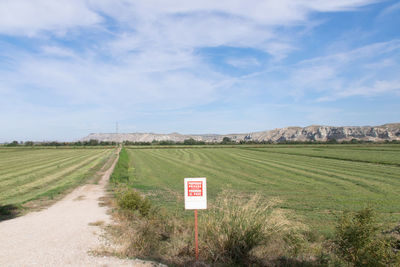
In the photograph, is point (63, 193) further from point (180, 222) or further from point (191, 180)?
point (191, 180)

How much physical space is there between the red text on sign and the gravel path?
6.37 feet

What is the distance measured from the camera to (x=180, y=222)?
32.6ft

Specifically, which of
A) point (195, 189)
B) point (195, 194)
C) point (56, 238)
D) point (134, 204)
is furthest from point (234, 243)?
point (134, 204)

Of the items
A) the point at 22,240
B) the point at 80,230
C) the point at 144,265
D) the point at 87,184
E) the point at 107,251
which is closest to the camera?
the point at 144,265

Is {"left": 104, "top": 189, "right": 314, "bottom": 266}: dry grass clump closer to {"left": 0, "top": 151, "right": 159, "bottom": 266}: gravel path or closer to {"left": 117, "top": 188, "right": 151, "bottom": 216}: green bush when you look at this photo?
{"left": 0, "top": 151, "right": 159, "bottom": 266}: gravel path

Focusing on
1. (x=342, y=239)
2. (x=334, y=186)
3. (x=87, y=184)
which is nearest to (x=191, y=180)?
(x=342, y=239)

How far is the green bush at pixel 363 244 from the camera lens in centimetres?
568

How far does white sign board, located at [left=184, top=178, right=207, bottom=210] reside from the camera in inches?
284

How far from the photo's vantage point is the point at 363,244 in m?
6.11

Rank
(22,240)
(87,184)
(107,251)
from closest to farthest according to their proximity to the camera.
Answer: (107,251) → (22,240) → (87,184)

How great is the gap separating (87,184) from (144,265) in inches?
726

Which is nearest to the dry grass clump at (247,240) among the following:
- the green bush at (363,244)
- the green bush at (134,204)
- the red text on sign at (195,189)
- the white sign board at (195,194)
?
the white sign board at (195,194)

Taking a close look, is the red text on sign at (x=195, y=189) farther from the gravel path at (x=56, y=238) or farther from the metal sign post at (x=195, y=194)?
the gravel path at (x=56, y=238)

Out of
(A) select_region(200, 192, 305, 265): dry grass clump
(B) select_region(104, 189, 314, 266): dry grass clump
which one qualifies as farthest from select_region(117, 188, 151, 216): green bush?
(A) select_region(200, 192, 305, 265): dry grass clump
